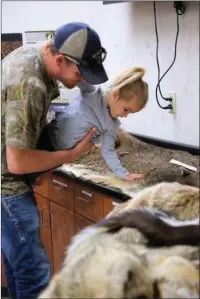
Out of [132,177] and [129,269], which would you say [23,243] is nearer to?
[132,177]

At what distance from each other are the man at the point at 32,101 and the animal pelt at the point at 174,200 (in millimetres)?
361

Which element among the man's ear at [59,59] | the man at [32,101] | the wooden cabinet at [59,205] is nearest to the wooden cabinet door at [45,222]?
the wooden cabinet at [59,205]

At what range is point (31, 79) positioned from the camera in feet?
3.00

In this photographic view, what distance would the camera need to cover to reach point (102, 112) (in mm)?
1134

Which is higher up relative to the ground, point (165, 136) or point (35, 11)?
point (35, 11)

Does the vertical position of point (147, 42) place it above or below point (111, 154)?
above

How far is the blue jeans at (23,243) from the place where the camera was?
105 cm

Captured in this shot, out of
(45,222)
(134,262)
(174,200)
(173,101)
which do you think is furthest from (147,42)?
(134,262)

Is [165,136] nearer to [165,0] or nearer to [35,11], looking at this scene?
[165,0]

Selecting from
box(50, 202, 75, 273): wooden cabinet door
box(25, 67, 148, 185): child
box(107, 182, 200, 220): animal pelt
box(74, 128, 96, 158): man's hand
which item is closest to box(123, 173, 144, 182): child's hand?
box(25, 67, 148, 185): child

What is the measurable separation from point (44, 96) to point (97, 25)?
1.31ft

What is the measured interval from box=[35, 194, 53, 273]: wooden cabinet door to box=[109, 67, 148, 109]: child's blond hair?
1.05 feet

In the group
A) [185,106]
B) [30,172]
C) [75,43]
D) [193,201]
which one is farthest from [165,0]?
[193,201]

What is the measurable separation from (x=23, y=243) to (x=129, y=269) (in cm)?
65
